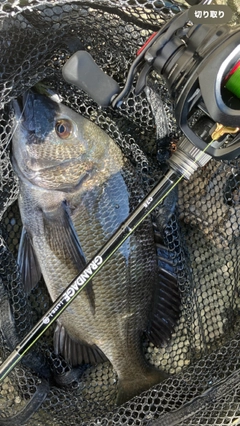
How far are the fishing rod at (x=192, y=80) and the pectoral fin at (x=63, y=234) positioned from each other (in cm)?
53

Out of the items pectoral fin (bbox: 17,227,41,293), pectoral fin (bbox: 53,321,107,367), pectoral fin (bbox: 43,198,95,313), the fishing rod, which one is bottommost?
pectoral fin (bbox: 53,321,107,367)

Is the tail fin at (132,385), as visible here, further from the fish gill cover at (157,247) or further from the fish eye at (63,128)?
the fish eye at (63,128)

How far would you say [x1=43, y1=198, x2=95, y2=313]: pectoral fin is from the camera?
5.59ft

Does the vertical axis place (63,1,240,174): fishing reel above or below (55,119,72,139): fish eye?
above

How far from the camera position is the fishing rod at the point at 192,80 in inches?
→ 42.7

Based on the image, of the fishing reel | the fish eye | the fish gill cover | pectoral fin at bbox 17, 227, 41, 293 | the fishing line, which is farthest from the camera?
pectoral fin at bbox 17, 227, 41, 293

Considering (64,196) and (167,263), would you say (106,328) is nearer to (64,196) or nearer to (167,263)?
(167,263)

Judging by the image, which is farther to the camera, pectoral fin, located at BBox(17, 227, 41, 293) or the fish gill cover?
pectoral fin, located at BBox(17, 227, 41, 293)

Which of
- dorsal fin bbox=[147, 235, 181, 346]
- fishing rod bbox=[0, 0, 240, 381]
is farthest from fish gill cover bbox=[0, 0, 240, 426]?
fishing rod bbox=[0, 0, 240, 381]

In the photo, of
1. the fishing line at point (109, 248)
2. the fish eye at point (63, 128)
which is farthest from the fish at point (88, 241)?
the fishing line at point (109, 248)

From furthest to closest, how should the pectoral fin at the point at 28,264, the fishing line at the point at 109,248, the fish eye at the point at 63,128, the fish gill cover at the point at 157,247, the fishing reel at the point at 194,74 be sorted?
the pectoral fin at the point at 28,264 < the fish eye at the point at 63,128 < the fish gill cover at the point at 157,247 < the fishing line at the point at 109,248 < the fishing reel at the point at 194,74

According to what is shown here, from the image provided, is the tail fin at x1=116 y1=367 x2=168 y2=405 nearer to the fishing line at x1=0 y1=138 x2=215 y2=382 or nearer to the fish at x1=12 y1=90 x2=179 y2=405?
the fish at x1=12 y1=90 x2=179 y2=405

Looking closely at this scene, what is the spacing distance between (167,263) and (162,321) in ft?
0.91

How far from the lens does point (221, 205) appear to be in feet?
6.15
